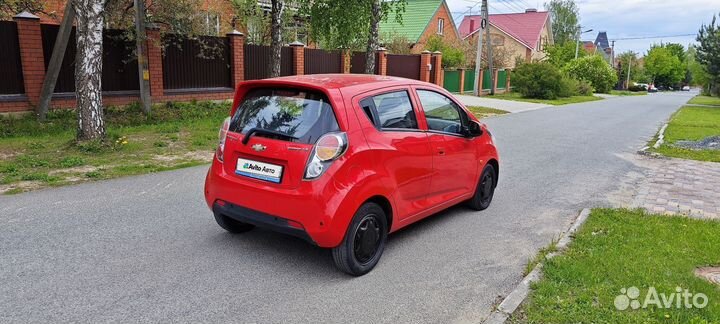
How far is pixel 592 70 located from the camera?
48625 millimetres

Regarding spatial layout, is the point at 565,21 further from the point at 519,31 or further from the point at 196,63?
the point at 196,63

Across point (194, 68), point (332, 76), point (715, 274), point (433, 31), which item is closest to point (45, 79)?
point (194, 68)

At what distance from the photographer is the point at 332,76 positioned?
190 inches

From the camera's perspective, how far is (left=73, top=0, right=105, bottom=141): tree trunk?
8906mm

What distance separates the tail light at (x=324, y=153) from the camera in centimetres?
390

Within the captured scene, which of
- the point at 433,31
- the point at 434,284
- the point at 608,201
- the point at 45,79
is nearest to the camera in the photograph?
the point at 434,284

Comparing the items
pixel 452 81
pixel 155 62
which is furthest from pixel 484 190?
pixel 452 81

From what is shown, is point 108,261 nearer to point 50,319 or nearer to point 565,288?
point 50,319

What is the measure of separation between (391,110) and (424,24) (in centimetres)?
3951

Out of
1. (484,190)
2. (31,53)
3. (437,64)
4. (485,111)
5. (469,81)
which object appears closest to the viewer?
(484,190)

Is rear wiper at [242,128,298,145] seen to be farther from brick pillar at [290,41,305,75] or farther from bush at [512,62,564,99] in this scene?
bush at [512,62,564,99]

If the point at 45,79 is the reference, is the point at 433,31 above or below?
above

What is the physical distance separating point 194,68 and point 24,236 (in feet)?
37.1

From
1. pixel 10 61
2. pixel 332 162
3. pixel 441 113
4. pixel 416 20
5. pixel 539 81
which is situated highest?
pixel 416 20
